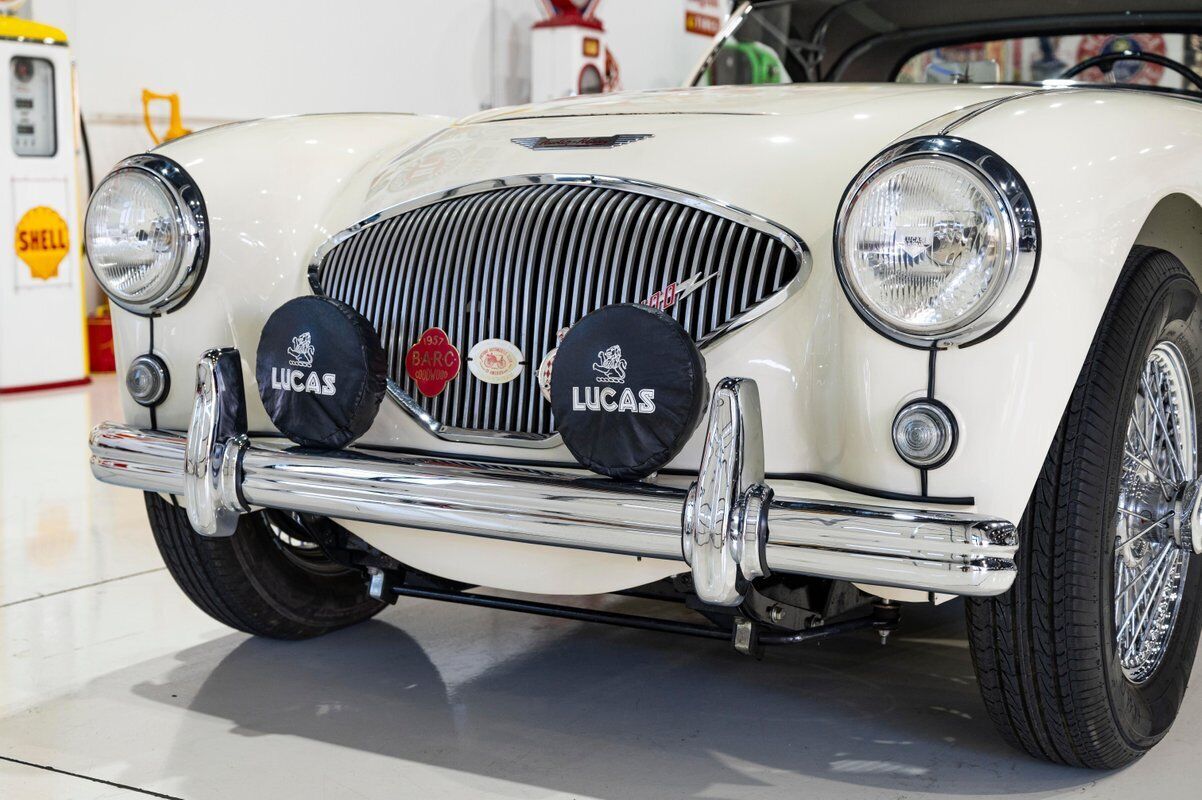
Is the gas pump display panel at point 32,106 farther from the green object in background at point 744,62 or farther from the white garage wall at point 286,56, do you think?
the green object in background at point 744,62

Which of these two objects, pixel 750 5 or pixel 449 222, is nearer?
pixel 449 222

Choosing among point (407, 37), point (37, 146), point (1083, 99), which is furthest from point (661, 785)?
point (407, 37)

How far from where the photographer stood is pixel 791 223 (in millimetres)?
2176

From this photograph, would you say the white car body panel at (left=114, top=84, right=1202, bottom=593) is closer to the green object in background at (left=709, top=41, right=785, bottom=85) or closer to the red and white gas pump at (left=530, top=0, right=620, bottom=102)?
the green object in background at (left=709, top=41, right=785, bottom=85)

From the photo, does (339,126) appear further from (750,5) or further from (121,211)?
(750,5)

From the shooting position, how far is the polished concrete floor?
2312 mm

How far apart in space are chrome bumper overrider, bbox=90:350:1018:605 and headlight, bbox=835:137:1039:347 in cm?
24

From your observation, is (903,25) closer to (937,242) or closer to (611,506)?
(937,242)

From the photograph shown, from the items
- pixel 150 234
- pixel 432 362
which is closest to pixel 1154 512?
pixel 432 362

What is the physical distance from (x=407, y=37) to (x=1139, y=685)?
8.71 m

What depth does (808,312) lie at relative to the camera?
212 centimetres

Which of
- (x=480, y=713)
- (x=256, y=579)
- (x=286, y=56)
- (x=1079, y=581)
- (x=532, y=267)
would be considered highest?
(x=286, y=56)

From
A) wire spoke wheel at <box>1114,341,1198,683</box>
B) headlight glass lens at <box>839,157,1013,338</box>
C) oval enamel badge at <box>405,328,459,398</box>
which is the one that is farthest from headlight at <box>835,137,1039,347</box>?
oval enamel badge at <box>405,328,459,398</box>

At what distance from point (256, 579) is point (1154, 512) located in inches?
68.7
